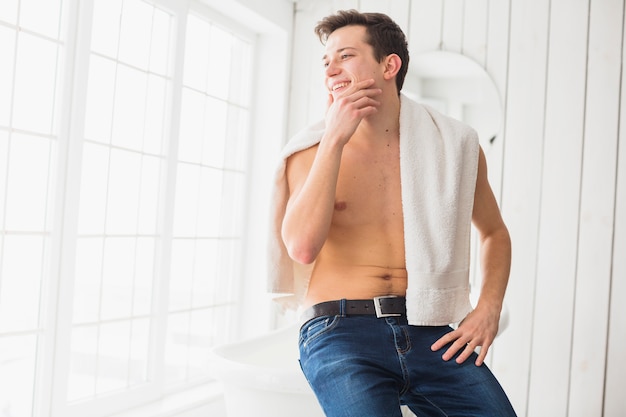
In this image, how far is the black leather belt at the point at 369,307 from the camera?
4.73 feet

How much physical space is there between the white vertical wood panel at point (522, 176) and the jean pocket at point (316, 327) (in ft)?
5.51

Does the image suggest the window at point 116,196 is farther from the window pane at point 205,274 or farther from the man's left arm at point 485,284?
the man's left arm at point 485,284

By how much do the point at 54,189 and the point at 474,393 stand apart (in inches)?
63.9

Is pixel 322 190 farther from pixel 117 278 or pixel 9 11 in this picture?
pixel 117 278

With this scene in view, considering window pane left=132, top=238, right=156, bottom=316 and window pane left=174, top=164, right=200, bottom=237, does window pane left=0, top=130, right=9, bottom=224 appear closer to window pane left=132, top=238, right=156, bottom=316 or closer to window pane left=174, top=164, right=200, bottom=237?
window pane left=132, top=238, right=156, bottom=316

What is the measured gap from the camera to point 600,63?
9.05ft

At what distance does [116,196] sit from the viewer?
2.60 metres

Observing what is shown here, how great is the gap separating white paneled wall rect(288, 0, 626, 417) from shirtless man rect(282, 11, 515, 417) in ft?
4.35

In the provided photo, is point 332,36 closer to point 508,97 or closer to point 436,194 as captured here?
point 436,194

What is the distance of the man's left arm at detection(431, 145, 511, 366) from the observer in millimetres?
1437

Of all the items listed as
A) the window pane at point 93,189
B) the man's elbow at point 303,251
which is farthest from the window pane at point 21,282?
the man's elbow at point 303,251

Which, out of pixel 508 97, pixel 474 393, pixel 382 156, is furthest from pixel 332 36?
pixel 508 97

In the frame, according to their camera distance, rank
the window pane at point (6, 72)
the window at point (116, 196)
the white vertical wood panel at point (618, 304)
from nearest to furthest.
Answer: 1. the window pane at point (6, 72)
2. the window at point (116, 196)
3. the white vertical wood panel at point (618, 304)


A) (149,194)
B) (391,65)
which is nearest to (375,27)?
(391,65)
